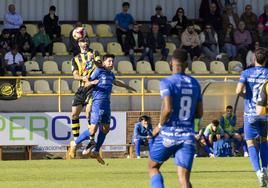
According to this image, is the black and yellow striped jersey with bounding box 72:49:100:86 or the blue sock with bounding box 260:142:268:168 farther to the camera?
the black and yellow striped jersey with bounding box 72:49:100:86

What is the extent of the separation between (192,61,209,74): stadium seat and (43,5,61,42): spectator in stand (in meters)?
4.14

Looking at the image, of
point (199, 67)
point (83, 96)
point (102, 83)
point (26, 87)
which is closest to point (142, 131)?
point (26, 87)

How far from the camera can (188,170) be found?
11.6 m

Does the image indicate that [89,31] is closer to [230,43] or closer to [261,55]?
[230,43]

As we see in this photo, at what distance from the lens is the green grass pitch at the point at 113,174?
15742 millimetres

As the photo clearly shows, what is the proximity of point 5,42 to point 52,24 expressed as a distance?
1850 millimetres

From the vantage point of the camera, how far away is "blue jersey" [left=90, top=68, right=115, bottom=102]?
18.3 metres

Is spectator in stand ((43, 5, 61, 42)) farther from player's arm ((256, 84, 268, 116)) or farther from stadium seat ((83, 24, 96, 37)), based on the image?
player's arm ((256, 84, 268, 116))

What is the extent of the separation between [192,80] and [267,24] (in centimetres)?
2122

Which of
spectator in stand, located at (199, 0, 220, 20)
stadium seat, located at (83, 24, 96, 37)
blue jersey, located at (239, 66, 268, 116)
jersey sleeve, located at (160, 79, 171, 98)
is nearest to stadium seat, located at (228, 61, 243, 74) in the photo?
spectator in stand, located at (199, 0, 220, 20)

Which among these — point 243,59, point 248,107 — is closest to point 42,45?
point 243,59

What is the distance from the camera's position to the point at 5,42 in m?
29.1

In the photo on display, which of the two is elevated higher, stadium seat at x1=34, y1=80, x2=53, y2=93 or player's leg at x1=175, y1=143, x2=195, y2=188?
player's leg at x1=175, y1=143, x2=195, y2=188

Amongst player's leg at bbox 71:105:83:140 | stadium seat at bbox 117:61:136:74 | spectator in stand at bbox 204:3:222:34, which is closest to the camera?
player's leg at bbox 71:105:83:140
